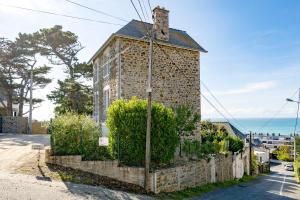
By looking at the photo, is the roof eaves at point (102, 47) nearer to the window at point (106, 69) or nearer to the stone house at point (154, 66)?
the stone house at point (154, 66)

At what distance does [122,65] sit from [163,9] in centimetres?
553

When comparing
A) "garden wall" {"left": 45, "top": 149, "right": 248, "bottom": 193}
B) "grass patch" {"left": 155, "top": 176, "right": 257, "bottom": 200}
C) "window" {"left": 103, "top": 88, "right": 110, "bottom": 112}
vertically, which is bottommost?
"grass patch" {"left": 155, "top": 176, "right": 257, "bottom": 200}

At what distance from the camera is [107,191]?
43.8 ft

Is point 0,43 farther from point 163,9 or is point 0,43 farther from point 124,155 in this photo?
point 124,155

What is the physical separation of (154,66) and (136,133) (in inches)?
311

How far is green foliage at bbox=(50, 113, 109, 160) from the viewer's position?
16.0 m

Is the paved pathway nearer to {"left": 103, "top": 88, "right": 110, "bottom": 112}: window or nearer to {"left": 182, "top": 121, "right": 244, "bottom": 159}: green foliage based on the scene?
{"left": 182, "top": 121, "right": 244, "bottom": 159}: green foliage

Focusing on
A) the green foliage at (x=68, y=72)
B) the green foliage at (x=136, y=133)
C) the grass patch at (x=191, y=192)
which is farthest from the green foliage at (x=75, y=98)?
the green foliage at (x=136, y=133)

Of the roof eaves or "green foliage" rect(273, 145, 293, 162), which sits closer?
the roof eaves

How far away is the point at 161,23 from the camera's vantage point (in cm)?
2361

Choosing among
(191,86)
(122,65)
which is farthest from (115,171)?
(191,86)

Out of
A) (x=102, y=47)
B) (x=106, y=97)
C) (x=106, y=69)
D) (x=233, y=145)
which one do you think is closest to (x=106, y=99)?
(x=106, y=97)

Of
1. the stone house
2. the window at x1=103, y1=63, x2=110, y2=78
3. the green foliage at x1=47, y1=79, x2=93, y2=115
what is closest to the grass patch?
the stone house

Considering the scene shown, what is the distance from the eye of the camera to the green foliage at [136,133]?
16234 mm
